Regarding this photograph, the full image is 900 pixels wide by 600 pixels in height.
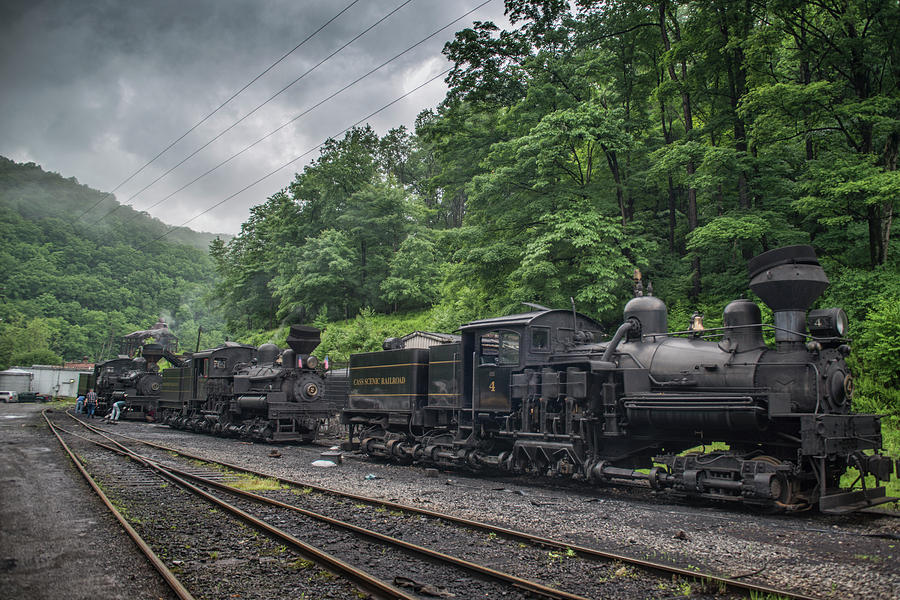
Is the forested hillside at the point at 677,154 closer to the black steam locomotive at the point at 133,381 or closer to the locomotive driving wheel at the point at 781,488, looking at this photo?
the locomotive driving wheel at the point at 781,488

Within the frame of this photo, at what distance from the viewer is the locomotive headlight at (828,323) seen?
7.93 m

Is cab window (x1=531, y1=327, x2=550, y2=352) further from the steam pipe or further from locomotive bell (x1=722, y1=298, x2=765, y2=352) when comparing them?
locomotive bell (x1=722, y1=298, x2=765, y2=352)

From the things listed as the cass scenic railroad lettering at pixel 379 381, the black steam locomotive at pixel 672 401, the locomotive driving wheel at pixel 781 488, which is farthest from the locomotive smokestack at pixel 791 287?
the cass scenic railroad lettering at pixel 379 381

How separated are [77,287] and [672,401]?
8686 cm

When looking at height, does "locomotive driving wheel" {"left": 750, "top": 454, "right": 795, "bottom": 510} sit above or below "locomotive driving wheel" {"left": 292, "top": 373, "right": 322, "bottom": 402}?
below

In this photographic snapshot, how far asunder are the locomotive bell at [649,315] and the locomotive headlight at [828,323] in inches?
95.9

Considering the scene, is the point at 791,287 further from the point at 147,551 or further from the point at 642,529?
the point at 147,551

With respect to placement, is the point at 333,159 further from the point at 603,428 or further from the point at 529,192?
the point at 603,428

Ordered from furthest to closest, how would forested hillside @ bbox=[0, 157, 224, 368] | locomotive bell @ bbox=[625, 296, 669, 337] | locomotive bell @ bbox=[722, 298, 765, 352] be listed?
forested hillside @ bbox=[0, 157, 224, 368], locomotive bell @ bbox=[625, 296, 669, 337], locomotive bell @ bbox=[722, 298, 765, 352]

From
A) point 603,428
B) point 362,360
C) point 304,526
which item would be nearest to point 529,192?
point 362,360

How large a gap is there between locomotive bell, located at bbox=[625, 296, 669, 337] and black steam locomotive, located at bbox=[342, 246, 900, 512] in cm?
2

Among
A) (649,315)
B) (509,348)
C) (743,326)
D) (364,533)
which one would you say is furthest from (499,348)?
(364,533)

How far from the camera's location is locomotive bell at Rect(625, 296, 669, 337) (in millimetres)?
10125

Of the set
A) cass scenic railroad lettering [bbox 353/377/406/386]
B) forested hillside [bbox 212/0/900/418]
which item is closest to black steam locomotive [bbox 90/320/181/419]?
forested hillside [bbox 212/0/900/418]
